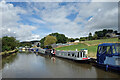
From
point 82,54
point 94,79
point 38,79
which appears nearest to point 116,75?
point 94,79

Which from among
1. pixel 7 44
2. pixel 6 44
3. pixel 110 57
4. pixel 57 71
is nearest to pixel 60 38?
pixel 7 44

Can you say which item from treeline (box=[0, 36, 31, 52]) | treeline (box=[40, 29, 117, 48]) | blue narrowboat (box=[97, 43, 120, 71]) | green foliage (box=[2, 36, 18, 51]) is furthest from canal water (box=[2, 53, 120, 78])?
treeline (box=[40, 29, 117, 48])

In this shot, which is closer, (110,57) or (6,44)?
(110,57)

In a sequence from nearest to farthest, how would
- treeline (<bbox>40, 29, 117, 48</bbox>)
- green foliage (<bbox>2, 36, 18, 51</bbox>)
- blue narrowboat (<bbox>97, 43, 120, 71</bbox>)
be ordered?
blue narrowboat (<bbox>97, 43, 120, 71</bbox>) < green foliage (<bbox>2, 36, 18, 51</bbox>) < treeline (<bbox>40, 29, 117, 48</bbox>)

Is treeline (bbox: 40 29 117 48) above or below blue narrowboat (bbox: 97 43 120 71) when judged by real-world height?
above

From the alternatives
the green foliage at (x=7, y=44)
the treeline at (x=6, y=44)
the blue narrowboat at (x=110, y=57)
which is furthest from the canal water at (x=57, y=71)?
the green foliage at (x=7, y=44)

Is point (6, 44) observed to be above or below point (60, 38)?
below

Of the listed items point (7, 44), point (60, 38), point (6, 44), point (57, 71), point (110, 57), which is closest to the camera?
point (110, 57)

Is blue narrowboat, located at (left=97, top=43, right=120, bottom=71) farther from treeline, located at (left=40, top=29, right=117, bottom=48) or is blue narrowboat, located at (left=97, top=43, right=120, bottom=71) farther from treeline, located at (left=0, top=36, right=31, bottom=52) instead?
treeline, located at (left=40, top=29, right=117, bottom=48)

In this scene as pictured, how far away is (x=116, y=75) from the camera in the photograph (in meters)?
11.2

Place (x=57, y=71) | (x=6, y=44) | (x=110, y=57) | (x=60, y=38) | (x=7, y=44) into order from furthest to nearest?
(x=60, y=38)
(x=7, y=44)
(x=6, y=44)
(x=57, y=71)
(x=110, y=57)

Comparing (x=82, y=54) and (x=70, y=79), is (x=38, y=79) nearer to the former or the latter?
(x=70, y=79)

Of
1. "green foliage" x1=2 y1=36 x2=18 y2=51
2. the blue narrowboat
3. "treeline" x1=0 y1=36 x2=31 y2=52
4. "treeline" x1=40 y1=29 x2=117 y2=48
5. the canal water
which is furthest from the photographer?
"treeline" x1=40 y1=29 x2=117 y2=48

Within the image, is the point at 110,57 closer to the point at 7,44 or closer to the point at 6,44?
the point at 6,44
